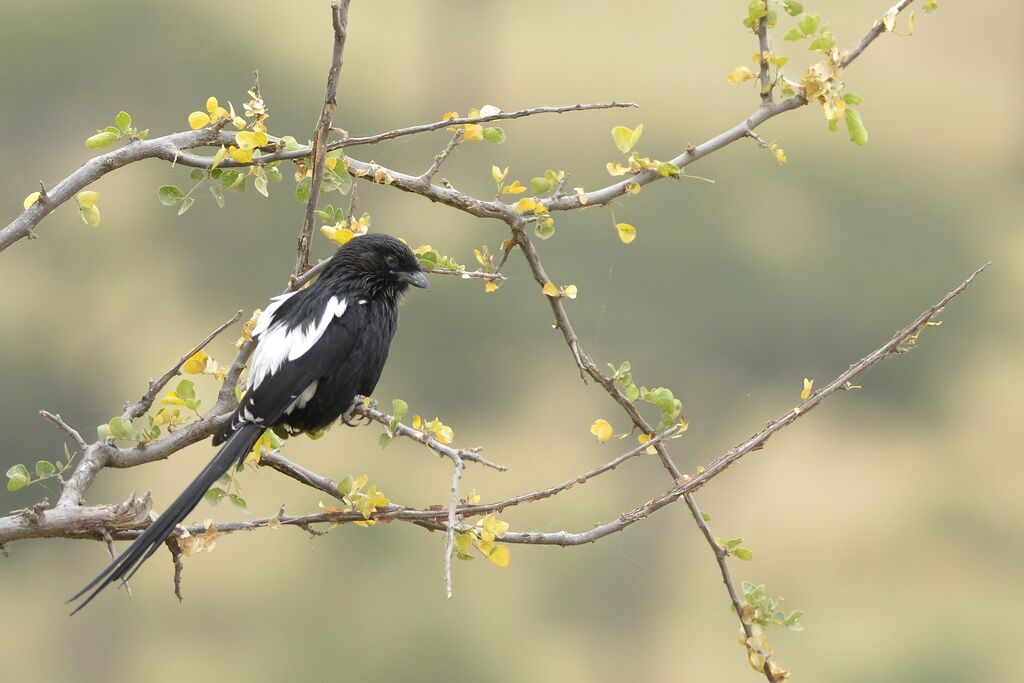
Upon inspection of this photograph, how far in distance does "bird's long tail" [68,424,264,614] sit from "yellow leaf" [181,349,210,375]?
120 millimetres

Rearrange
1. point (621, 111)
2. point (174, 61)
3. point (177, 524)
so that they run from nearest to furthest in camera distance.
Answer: point (177, 524) < point (621, 111) < point (174, 61)

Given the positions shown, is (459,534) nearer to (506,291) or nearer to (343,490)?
(343,490)

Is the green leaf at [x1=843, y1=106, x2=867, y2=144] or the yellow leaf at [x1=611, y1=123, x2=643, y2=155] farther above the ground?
the green leaf at [x1=843, y1=106, x2=867, y2=144]

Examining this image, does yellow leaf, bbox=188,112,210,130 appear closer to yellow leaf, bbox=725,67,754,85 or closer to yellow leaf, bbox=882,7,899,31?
yellow leaf, bbox=725,67,754,85

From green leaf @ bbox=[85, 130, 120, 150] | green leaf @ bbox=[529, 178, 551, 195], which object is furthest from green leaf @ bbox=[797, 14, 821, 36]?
green leaf @ bbox=[85, 130, 120, 150]

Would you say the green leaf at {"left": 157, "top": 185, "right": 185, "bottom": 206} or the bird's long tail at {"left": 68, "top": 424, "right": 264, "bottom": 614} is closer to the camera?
the bird's long tail at {"left": 68, "top": 424, "right": 264, "bottom": 614}

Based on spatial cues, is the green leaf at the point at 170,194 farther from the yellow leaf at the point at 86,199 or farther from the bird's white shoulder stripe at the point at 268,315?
the bird's white shoulder stripe at the point at 268,315

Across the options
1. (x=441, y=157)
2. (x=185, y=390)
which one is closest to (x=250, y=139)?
(x=441, y=157)

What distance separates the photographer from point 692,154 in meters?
1.54

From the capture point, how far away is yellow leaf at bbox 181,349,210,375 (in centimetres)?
166

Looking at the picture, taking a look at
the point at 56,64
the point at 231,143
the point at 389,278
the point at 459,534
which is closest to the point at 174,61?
the point at 56,64

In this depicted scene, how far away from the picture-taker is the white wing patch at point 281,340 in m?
1.89

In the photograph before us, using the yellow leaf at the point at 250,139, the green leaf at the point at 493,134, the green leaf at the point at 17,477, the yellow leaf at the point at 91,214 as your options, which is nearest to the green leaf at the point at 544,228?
the green leaf at the point at 493,134

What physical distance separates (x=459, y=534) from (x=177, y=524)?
40 cm
